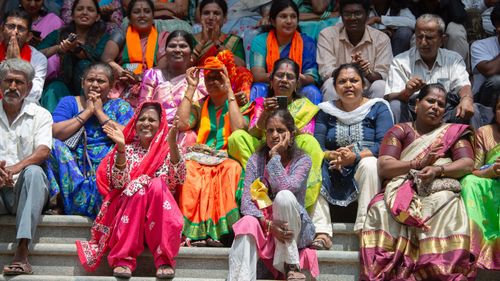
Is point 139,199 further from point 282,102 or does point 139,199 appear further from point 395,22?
point 395,22

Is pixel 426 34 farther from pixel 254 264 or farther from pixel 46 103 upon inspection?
pixel 46 103

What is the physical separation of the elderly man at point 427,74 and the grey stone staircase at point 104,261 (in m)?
1.31

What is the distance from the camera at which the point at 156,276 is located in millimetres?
6586

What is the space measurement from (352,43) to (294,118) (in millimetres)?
1427

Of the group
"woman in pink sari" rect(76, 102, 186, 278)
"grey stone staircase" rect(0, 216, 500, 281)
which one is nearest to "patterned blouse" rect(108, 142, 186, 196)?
"woman in pink sari" rect(76, 102, 186, 278)

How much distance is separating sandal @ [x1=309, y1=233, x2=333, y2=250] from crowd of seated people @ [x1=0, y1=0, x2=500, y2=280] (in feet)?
0.05

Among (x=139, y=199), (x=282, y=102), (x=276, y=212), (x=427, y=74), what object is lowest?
(x=276, y=212)

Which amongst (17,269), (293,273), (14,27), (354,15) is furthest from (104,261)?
(354,15)

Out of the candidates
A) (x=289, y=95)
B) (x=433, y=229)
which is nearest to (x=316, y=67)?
(x=289, y=95)

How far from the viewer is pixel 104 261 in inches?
270

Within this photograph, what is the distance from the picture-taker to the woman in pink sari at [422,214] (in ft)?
21.3

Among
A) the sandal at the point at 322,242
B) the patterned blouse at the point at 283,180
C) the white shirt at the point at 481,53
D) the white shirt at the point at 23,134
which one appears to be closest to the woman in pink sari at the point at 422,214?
the sandal at the point at 322,242

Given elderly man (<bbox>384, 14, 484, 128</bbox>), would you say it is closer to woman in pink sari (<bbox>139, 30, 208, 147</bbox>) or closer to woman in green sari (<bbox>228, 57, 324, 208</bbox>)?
woman in green sari (<bbox>228, 57, 324, 208</bbox>)

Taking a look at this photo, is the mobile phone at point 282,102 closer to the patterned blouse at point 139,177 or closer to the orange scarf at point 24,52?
A: the patterned blouse at point 139,177
